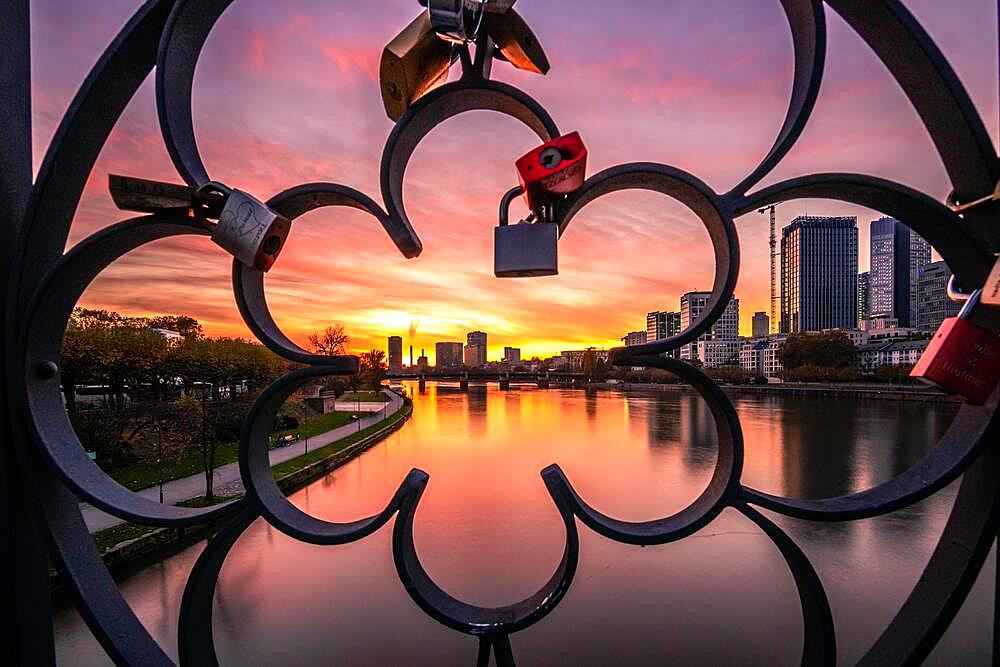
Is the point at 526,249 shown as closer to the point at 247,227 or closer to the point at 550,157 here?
the point at 550,157

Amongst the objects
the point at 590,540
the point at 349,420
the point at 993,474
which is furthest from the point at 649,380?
the point at 993,474

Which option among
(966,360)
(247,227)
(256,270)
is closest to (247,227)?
(247,227)

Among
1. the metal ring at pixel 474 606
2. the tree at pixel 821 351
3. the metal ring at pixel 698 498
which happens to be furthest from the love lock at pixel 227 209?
the tree at pixel 821 351

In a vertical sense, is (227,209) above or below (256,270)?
above

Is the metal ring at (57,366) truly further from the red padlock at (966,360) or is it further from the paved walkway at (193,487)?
the paved walkway at (193,487)

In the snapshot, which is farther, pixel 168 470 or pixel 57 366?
pixel 168 470

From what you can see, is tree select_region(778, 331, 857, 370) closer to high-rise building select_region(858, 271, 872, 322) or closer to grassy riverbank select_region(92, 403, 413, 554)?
grassy riverbank select_region(92, 403, 413, 554)

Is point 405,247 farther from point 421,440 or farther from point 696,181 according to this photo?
point 421,440
